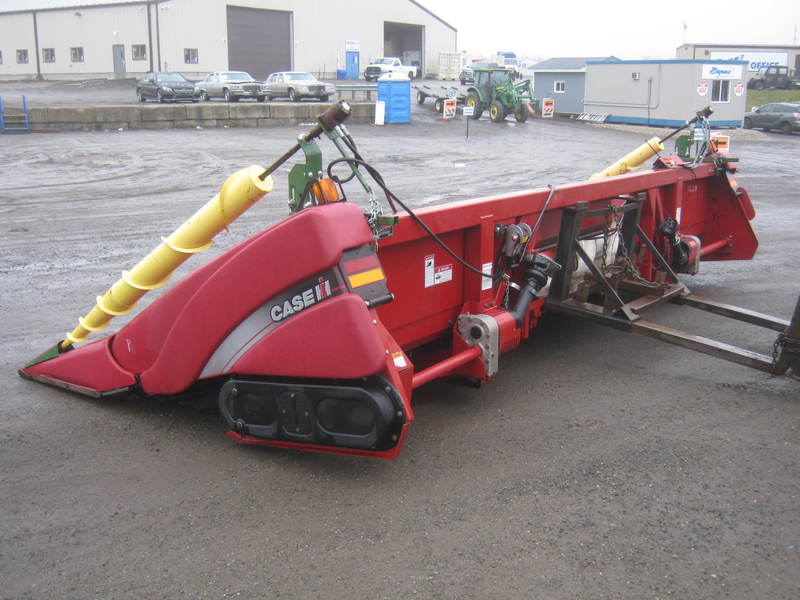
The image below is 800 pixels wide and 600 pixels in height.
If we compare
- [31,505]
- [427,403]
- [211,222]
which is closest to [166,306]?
[211,222]

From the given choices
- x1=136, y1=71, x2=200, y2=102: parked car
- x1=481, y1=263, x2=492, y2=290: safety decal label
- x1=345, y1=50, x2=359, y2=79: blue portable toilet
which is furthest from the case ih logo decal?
x1=345, y1=50, x2=359, y2=79: blue portable toilet

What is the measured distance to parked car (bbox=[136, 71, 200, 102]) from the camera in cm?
3544

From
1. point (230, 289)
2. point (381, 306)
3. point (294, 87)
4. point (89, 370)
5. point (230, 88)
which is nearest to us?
point (230, 289)

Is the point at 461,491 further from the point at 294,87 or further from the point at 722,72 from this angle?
the point at 294,87

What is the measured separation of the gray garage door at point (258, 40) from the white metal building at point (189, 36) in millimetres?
70

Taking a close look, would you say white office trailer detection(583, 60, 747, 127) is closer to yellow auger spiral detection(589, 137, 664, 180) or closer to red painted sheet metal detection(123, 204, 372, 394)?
yellow auger spiral detection(589, 137, 664, 180)

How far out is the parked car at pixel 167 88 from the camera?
116 feet

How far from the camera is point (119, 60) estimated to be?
54312 millimetres

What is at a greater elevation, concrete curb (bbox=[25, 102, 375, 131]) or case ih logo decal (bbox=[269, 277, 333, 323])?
concrete curb (bbox=[25, 102, 375, 131])

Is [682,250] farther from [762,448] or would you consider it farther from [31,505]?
[31,505]

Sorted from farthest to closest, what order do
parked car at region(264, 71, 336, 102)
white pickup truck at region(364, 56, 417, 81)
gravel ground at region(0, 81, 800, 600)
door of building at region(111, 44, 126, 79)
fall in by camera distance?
white pickup truck at region(364, 56, 417, 81), door of building at region(111, 44, 126, 79), parked car at region(264, 71, 336, 102), gravel ground at region(0, 81, 800, 600)

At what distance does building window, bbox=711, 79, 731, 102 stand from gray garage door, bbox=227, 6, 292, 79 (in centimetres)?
3548

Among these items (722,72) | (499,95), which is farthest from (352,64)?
(722,72)

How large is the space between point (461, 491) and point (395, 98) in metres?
26.5
